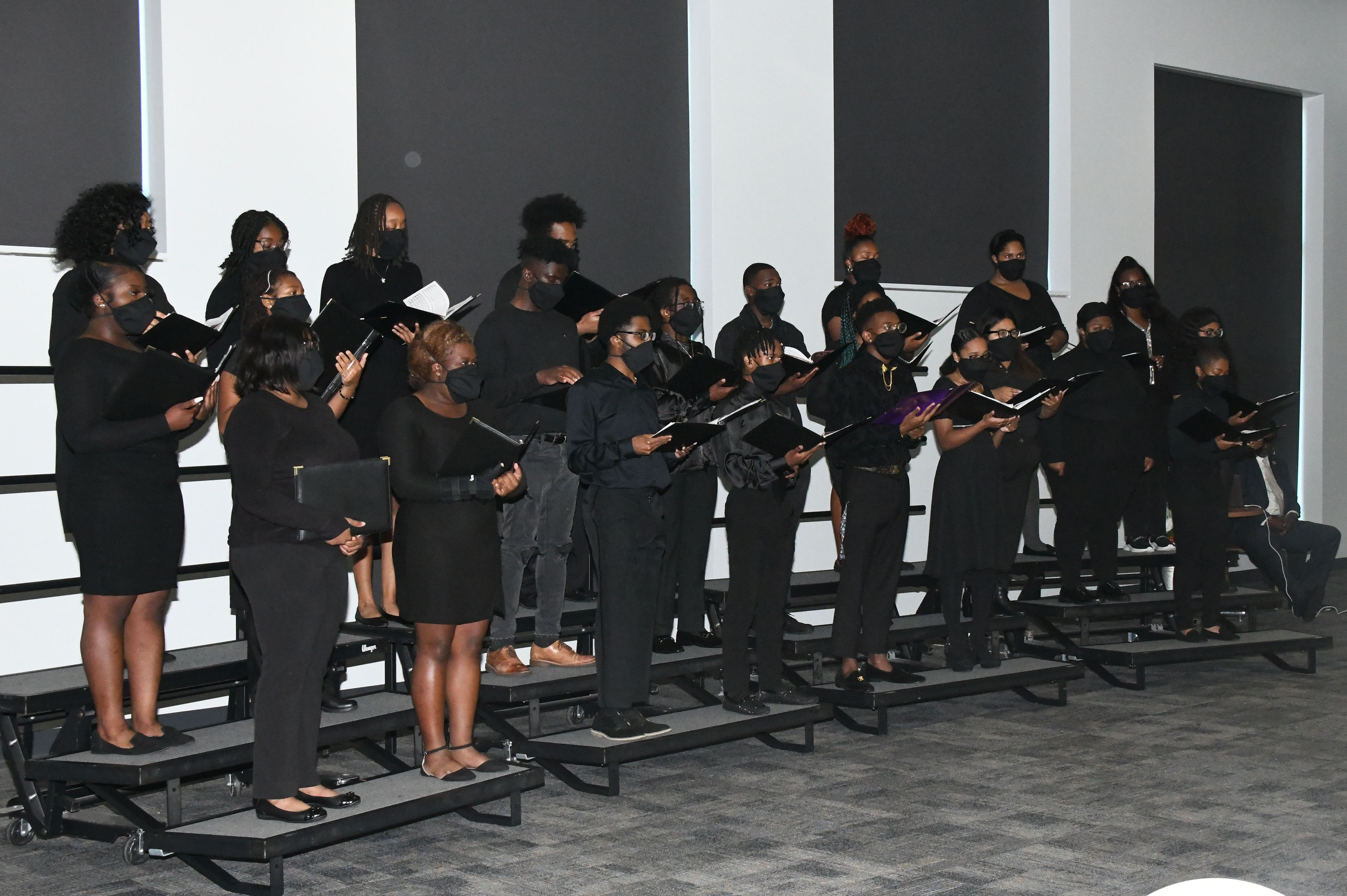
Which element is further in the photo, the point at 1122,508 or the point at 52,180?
the point at 1122,508

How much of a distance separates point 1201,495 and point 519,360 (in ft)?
12.2

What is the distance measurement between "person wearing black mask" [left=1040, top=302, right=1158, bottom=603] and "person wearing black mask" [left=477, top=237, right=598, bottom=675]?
2.95 m

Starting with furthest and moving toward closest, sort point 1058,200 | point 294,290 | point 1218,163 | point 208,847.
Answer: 1. point 1218,163
2. point 1058,200
3. point 294,290
4. point 208,847

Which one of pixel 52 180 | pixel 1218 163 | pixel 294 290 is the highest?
pixel 1218 163

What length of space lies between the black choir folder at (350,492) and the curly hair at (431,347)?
1.69 ft

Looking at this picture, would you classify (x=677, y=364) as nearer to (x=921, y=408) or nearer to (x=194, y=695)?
(x=921, y=408)

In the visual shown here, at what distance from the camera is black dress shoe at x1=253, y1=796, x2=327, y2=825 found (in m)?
3.71

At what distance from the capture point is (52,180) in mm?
5414

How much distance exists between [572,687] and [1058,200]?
18.4 feet

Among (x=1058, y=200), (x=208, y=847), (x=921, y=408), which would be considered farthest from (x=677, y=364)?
(x=1058, y=200)

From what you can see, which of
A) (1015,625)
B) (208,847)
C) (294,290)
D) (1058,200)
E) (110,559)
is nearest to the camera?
(208,847)

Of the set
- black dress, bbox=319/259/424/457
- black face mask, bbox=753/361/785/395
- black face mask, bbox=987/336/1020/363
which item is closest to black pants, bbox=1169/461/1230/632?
black face mask, bbox=987/336/1020/363

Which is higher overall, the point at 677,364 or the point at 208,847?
the point at 677,364

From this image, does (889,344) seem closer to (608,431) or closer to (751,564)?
(751,564)
